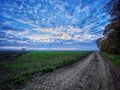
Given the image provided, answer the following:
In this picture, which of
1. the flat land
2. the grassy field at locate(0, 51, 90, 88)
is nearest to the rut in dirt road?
the flat land

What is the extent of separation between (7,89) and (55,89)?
3.59m

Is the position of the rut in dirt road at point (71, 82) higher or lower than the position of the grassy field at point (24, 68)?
lower

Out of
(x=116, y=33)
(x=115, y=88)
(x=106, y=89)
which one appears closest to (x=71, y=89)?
(x=106, y=89)

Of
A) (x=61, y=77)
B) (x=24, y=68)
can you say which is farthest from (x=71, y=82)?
(x=24, y=68)

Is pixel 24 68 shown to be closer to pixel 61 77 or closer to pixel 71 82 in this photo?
pixel 61 77

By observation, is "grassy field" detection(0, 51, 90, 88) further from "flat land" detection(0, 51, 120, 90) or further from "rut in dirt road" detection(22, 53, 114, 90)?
"rut in dirt road" detection(22, 53, 114, 90)

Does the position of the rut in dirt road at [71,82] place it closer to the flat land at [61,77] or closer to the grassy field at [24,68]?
the flat land at [61,77]

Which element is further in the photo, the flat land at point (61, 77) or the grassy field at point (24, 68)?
the grassy field at point (24, 68)

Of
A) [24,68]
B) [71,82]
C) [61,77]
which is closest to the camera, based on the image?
[71,82]

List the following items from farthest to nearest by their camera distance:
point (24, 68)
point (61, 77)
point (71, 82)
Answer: point (24, 68)
point (61, 77)
point (71, 82)

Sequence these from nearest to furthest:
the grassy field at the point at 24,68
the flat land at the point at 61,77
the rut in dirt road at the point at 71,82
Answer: the rut in dirt road at the point at 71,82, the flat land at the point at 61,77, the grassy field at the point at 24,68

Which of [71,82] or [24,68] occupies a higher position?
[24,68]

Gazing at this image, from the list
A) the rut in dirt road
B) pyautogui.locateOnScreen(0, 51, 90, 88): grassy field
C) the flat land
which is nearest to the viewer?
the rut in dirt road

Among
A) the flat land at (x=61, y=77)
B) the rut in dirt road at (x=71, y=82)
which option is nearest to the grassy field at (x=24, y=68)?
the flat land at (x=61, y=77)
